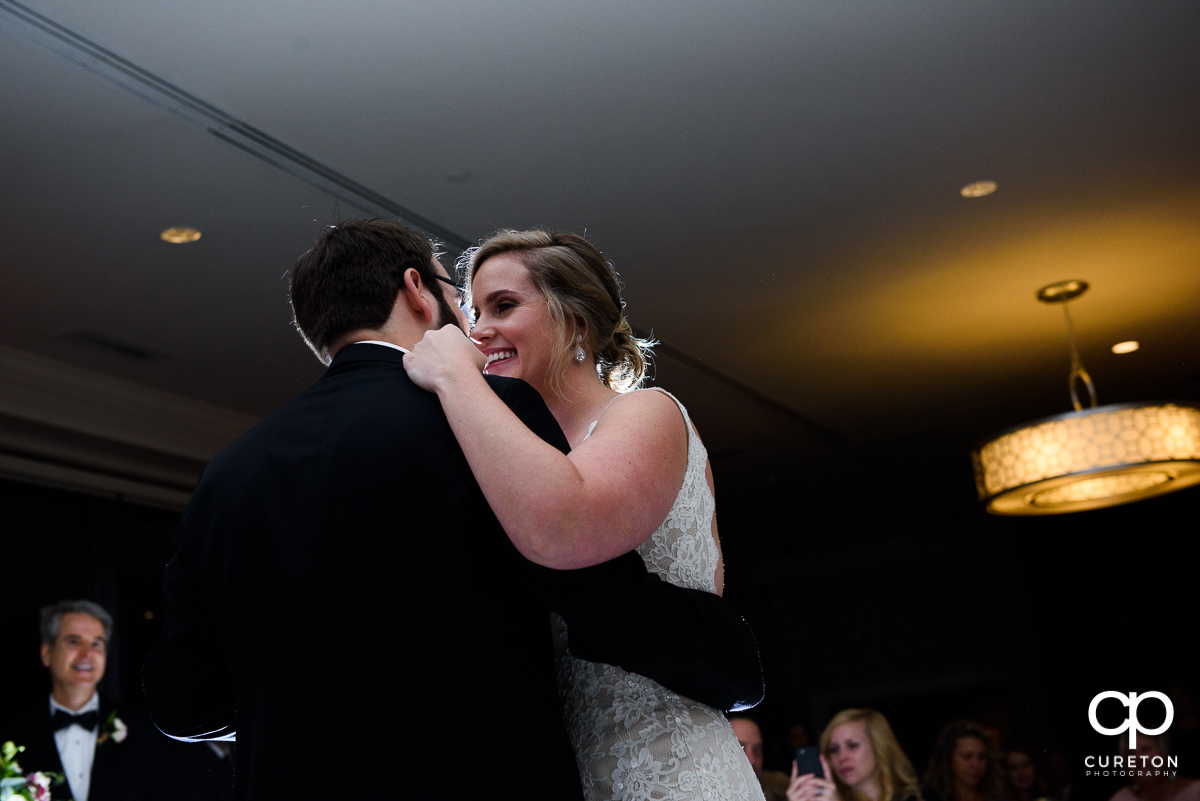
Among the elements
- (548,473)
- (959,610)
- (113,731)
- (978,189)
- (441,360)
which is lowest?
(548,473)

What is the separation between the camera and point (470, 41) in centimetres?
344

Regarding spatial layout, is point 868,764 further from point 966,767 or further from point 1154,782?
point 1154,782

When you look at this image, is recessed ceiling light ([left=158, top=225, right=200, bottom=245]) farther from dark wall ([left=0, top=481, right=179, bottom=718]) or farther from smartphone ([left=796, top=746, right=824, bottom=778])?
smartphone ([left=796, top=746, right=824, bottom=778])

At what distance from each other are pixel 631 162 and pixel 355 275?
2829mm

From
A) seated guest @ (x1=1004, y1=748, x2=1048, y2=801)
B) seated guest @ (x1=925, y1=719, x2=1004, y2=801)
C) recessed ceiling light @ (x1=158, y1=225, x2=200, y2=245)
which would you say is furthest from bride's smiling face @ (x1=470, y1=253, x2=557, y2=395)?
seated guest @ (x1=1004, y1=748, x2=1048, y2=801)

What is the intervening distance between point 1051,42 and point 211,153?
2.66m

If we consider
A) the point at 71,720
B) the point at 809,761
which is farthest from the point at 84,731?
the point at 809,761

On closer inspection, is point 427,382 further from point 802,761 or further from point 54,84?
point 54,84

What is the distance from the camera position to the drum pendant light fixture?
5.22 m

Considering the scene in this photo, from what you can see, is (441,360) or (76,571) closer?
(441,360)

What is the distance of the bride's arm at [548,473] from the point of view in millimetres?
1188

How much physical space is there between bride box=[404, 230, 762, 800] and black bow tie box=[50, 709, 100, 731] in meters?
4.16

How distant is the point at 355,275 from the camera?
4.77ft

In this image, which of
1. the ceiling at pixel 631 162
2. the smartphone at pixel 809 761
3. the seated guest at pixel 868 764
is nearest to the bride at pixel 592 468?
the smartphone at pixel 809 761
